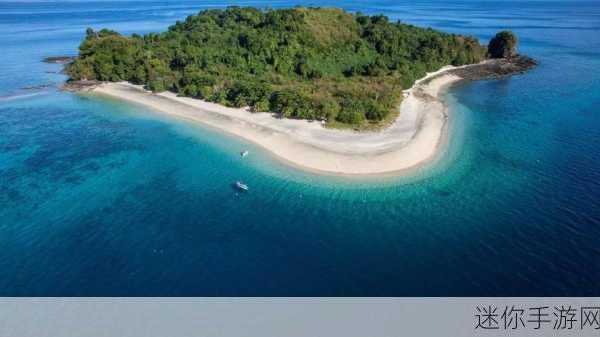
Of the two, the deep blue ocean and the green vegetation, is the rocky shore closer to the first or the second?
the green vegetation

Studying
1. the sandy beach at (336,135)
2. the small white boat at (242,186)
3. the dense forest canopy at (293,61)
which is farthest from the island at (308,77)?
the small white boat at (242,186)

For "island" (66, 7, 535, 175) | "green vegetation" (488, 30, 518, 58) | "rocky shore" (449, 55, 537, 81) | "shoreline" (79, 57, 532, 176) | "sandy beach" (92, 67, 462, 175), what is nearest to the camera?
"shoreline" (79, 57, 532, 176)

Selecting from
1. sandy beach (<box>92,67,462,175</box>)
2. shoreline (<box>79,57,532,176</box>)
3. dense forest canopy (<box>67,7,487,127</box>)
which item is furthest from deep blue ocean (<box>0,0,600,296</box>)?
dense forest canopy (<box>67,7,487,127</box>)

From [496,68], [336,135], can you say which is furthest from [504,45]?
[336,135]

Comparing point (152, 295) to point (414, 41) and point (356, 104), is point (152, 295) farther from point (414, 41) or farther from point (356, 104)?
point (414, 41)

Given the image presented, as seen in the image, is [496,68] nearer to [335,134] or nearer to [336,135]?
[335,134]

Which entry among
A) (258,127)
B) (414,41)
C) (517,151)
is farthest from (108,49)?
(517,151)
